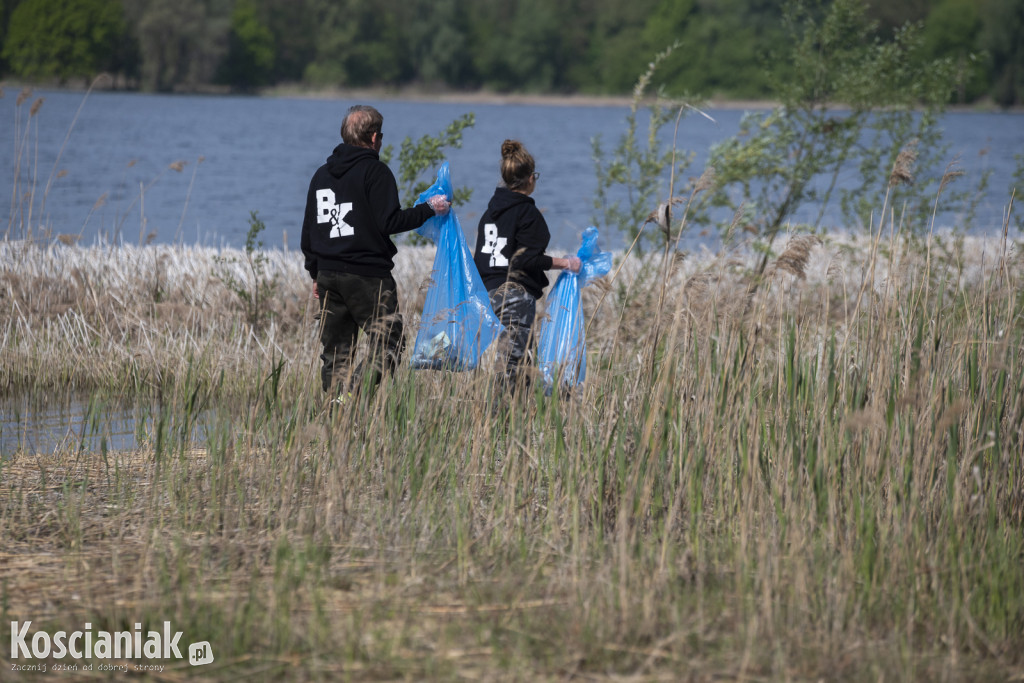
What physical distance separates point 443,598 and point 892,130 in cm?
751

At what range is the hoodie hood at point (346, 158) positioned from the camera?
5.13 metres

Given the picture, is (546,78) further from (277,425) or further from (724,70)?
(277,425)

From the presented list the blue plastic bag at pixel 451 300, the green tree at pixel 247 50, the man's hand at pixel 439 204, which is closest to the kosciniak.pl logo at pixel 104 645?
the blue plastic bag at pixel 451 300

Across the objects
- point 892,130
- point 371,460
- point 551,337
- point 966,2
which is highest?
point 966,2

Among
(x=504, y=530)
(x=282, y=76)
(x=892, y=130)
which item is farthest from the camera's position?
(x=282, y=76)

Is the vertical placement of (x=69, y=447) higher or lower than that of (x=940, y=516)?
lower

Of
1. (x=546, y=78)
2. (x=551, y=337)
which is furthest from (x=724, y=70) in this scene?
(x=551, y=337)

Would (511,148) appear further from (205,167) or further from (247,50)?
(247,50)

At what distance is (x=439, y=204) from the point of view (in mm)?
5172

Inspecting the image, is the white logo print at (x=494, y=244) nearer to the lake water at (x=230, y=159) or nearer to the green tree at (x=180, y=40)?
the lake water at (x=230, y=159)

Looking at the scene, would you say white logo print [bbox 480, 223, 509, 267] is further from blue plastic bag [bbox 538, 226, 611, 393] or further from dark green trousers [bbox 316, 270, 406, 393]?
dark green trousers [bbox 316, 270, 406, 393]

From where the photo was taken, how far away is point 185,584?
125 inches

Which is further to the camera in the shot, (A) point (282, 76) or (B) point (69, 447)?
(A) point (282, 76)

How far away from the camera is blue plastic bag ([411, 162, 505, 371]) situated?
4.98 metres
